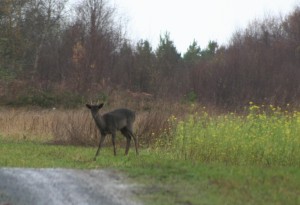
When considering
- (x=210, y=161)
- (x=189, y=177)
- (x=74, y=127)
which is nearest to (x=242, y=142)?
(x=210, y=161)

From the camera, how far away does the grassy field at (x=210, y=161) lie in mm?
9992

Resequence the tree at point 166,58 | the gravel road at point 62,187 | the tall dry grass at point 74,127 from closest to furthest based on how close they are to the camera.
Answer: the gravel road at point 62,187 → the tall dry grass at point 74,127 → the tree at point 166,58

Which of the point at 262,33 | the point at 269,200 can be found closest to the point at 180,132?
the point at 269,200

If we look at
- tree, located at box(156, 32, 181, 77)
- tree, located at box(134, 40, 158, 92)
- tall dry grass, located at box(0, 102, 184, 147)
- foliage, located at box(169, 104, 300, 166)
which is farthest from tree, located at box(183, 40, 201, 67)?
foliage, located at box(169, 104, 300, 166)

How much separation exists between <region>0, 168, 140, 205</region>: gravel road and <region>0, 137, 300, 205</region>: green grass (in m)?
0.45

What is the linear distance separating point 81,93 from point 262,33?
3014 cm

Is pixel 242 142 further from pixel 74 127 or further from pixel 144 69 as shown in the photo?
pixel 144 69

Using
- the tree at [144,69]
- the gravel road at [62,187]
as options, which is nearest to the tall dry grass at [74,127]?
the gravel road at [62,187]

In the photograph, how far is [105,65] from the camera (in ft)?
160

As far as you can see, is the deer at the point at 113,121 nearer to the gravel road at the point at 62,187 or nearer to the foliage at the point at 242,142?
the foliage at the point at 242,142

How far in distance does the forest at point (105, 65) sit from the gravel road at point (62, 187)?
2336cm

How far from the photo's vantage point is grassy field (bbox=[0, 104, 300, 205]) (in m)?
9.99

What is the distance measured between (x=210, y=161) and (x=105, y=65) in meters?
35.1

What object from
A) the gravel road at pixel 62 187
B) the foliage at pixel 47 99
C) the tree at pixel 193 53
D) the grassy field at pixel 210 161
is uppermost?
the tree at pixel 193 53
